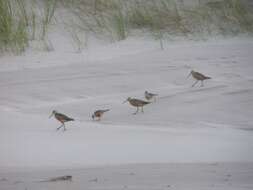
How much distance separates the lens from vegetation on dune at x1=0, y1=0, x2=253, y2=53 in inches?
379

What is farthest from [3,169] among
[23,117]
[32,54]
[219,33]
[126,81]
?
[219,33]

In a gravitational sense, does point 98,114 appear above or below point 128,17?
below

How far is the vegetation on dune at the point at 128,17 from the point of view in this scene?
9617 mm

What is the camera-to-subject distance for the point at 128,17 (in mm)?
10008

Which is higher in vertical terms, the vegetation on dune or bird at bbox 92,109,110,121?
the vegetation on dune

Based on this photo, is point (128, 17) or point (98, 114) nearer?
point (98, 114)

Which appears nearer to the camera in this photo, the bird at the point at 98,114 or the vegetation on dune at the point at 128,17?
the bird at the point at 98,114

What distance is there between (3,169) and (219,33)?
4916 millimetres

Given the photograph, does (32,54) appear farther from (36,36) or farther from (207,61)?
(207,61)

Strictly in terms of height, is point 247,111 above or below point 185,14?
below

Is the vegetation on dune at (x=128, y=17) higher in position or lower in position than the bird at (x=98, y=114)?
higher

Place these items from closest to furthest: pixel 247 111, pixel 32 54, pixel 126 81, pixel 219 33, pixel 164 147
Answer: pixel 164 147
pixel 247 111
pixel 126 81
pixel 32 54
pixel 219 33

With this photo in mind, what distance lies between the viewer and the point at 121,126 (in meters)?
7.13

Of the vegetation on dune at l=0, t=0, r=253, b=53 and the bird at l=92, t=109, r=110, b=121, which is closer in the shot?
the bird at l=92, t=109, r=110, b=121
